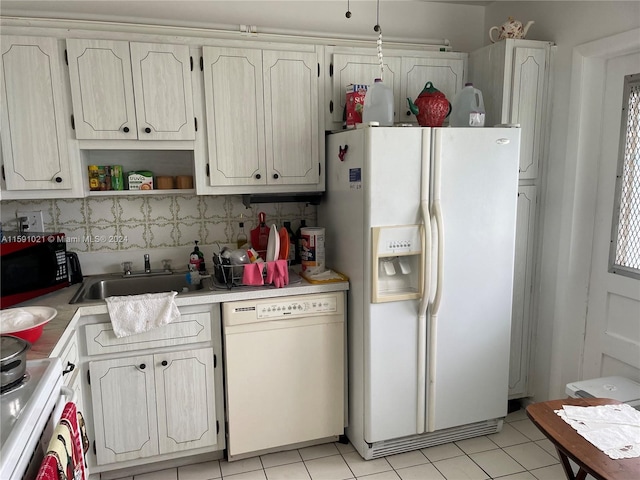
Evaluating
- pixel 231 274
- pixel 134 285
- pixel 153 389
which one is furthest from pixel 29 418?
pixel 134 285

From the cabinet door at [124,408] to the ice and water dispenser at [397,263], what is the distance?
1152mm

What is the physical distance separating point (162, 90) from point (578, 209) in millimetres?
2240

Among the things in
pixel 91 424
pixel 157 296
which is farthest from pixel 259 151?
pixel 91 424

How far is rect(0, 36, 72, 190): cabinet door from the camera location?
83.0 inches

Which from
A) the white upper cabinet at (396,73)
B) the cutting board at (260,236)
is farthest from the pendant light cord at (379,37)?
the cutting board at (260,236)

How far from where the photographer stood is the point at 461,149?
2.27 metres

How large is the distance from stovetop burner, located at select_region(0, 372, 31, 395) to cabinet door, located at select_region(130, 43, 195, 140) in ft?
4.40

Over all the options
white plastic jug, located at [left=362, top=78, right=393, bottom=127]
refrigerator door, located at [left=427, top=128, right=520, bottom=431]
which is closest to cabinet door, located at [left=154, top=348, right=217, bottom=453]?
refrigerator door, located at [left=427, top=128, right=520, bottom=431]

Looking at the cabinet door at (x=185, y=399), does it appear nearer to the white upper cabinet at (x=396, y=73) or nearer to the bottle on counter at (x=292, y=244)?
the bottle on counter at (x=292, y=244)

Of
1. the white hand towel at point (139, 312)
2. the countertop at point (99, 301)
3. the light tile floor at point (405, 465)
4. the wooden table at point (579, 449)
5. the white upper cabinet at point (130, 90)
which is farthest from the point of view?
the light tile floor at point (405, 465)

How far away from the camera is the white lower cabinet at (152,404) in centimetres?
216

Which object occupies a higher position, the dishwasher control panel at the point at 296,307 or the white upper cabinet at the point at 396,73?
the white upper cabinet at the point at 396,73

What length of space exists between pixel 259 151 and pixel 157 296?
905mm

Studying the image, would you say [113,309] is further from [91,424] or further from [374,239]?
[374,239]
